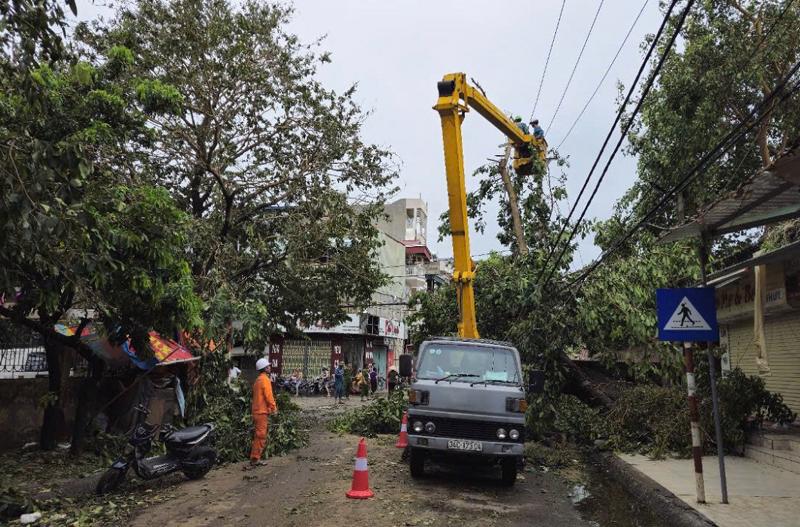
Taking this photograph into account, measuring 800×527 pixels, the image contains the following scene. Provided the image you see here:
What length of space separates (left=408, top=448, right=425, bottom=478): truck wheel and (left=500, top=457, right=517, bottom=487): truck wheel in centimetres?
123

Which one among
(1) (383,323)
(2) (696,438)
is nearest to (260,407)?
(2) (696,438)

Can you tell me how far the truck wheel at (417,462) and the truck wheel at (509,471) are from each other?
1230mm

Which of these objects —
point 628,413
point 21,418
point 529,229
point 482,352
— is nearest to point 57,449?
point 21,418

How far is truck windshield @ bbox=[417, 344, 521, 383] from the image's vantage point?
948 centimetres

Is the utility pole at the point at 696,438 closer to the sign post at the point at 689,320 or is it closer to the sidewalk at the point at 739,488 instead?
the sign post at the point at 689,320

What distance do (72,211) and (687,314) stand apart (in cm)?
712

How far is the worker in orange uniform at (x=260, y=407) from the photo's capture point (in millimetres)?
10250

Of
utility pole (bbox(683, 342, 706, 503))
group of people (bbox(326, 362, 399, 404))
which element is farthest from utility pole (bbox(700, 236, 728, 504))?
group of people (bbox(326, 362, 399, 404))

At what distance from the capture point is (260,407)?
10.3m

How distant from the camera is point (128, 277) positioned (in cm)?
816

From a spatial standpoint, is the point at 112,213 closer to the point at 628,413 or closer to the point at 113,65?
the point at 113,65

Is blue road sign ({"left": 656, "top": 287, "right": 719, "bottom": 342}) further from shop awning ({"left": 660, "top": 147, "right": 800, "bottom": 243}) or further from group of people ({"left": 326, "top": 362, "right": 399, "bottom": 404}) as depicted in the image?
group of people ({"left": 326, "top": 362, "right": 399, "bottom": 404})

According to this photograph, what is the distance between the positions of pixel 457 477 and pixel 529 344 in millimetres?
5018

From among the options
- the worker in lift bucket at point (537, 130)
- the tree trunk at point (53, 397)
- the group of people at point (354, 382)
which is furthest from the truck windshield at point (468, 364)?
the group of people at point (354, 382)
